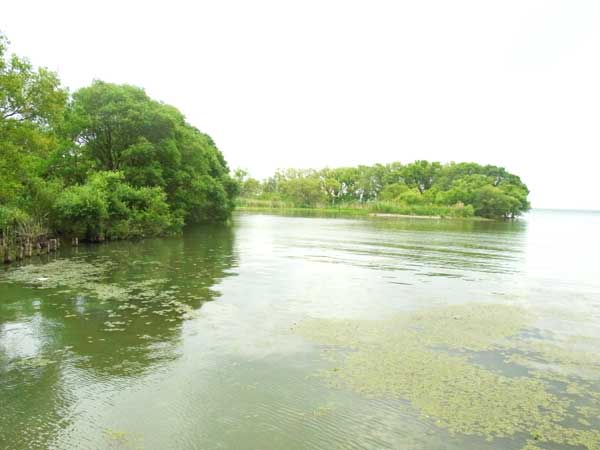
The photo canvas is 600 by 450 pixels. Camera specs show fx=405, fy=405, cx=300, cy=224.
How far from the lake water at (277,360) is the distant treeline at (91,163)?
5768 millimetres

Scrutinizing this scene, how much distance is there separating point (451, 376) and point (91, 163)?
3196 centimetres

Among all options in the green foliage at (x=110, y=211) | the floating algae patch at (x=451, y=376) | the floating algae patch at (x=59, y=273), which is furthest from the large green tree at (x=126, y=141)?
the floating algae patch at (x=451, y=376)

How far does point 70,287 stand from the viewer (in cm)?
1366

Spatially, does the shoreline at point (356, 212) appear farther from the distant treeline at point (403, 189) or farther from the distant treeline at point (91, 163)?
the distant treeline at point (91, 163)

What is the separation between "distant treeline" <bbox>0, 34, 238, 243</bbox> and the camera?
1766cm

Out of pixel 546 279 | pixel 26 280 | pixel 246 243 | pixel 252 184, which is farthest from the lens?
pixel 252 184

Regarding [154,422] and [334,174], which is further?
[334,174]

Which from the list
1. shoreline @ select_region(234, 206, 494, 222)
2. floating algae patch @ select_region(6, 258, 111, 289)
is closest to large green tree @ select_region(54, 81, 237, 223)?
floating algae patch @ select_region(6, 258, 111, 289)

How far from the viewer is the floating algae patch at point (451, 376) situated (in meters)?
5.81

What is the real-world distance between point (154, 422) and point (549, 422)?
5.66m

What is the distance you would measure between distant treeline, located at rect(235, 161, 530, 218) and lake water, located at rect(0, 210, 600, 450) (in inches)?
3572

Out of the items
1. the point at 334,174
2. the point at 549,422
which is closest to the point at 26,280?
the point at 549,422

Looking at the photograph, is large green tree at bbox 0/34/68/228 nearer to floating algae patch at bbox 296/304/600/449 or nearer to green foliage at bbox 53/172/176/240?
green foliage at bbox 53/172/176/240

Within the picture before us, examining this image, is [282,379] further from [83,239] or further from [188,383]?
[83,239]
